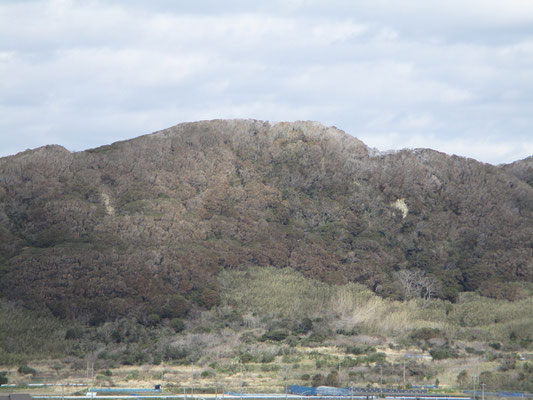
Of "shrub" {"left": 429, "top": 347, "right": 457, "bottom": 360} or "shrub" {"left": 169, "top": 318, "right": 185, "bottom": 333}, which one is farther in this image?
"shrub" {"left": 169, "top": 318, "right": 185, "bottom": 333}

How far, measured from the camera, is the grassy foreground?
4956cm

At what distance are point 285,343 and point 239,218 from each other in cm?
2323

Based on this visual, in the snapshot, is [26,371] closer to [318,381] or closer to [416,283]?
[318,381]

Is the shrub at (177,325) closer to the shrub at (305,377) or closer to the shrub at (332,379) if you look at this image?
the shrub at (305,377)

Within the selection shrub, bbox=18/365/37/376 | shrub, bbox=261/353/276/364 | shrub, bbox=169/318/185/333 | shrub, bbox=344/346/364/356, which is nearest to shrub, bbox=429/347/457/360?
shrub, bbox=344/346/364/356

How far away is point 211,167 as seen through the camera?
288 feet

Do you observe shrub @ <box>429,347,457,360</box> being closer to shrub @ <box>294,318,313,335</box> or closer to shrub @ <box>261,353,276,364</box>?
shrub @ <box>261,353,276,364</box>

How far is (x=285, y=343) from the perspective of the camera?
61438 mm

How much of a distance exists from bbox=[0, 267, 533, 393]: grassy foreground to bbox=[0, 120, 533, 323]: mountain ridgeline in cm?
288

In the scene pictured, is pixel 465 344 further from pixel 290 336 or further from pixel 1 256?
pixel 1 256

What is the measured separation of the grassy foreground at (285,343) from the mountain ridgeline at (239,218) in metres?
2.88

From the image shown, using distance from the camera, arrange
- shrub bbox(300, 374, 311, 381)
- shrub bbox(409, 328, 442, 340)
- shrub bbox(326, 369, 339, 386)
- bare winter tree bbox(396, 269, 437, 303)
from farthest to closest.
Result: bare winter tree bbox(396, 269, 437, 303)
shrub bbox(409, 328, 442, 340)
shrub bbox(300, 374, 311, 381)
shrub bbox(326, 369, 339, 386)

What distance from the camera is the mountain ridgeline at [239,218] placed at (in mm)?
71500

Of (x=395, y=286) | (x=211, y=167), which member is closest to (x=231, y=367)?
(x=395, y=286)
